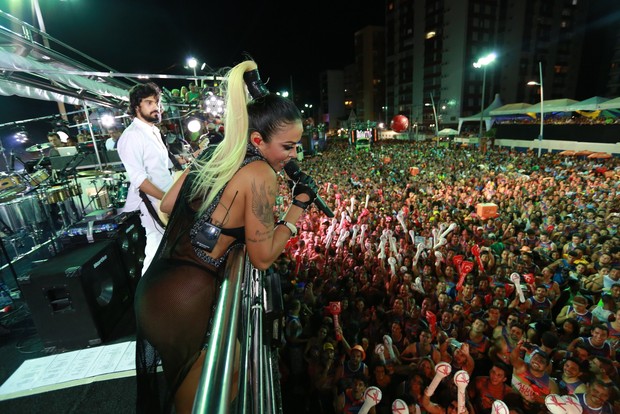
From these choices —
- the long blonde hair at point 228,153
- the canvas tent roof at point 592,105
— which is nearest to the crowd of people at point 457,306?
the long blonde hair at point 228,153

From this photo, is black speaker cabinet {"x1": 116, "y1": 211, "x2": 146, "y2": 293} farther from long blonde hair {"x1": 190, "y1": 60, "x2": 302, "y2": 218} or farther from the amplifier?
long blonde hair {"x1": 190, "y1": 60, "x2": 302, "y2": 218}

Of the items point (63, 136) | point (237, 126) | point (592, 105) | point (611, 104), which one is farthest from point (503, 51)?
point (237, 126)

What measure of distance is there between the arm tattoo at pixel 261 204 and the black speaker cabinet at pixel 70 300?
199cm

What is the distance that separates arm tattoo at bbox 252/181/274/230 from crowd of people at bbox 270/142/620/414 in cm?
254

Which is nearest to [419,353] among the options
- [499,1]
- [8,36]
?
[8,36]

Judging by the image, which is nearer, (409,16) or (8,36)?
(8,36)

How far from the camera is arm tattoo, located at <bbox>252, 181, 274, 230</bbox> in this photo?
4.19 ft

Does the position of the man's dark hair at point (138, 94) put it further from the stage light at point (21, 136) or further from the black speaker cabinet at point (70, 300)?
the stage light at point (21, 136)

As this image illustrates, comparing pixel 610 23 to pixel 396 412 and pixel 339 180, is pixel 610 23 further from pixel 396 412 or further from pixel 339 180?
pixel 396 412

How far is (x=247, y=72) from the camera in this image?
149cm

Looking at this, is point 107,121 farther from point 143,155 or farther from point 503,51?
point 503,51

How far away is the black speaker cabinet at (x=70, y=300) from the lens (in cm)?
239

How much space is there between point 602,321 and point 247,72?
16.9 ft

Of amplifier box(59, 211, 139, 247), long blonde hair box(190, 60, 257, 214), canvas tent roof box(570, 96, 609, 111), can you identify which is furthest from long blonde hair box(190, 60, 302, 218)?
canvas tent roof box(570, 96, 609, 111)
